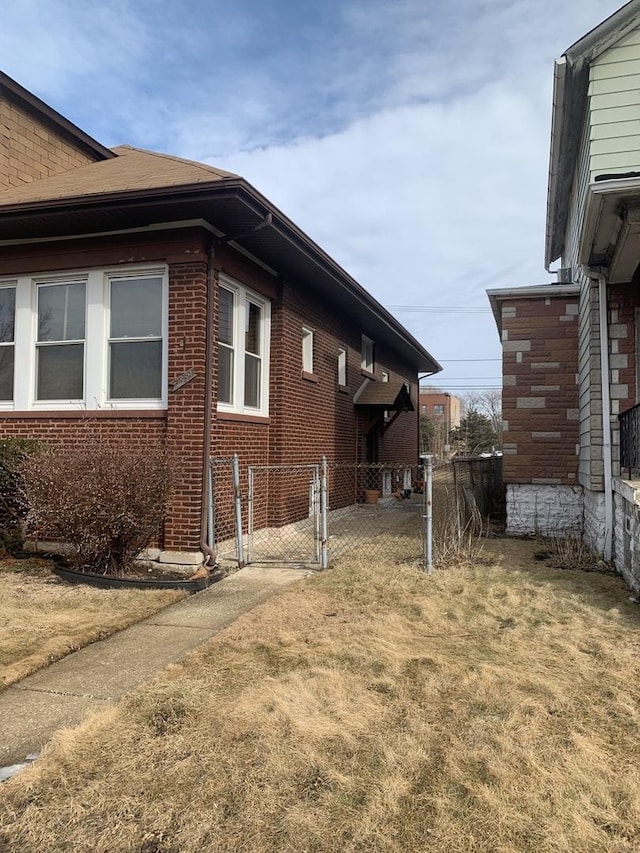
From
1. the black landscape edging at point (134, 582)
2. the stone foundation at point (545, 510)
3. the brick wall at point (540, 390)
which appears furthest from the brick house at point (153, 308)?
the stone foundation at point (545, 510)

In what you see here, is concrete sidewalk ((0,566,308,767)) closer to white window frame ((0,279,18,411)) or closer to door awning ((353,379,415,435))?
white window frame ((0,279,18,411))

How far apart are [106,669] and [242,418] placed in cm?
439

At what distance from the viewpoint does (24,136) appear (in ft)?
30.8

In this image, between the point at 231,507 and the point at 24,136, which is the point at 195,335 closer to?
the point at 231,507

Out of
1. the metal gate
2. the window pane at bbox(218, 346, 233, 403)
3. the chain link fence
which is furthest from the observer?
the metal gate

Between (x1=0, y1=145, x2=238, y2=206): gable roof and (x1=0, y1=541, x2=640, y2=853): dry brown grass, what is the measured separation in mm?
4859

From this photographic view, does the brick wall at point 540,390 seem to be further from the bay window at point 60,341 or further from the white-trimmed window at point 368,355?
the bay window at point 60,341

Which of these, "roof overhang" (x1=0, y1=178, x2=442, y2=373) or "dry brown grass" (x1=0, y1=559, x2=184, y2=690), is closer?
"dry brown grass" (x1=0, y1=559, x2=184, y2=690)

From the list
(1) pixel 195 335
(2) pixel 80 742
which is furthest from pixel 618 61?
(2) pixel 80 742

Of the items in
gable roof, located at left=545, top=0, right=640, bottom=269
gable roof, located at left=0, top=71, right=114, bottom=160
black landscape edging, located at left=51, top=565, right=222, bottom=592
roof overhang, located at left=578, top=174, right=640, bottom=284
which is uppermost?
gable roof, located at left=0, top=71, right=114, bottom=160

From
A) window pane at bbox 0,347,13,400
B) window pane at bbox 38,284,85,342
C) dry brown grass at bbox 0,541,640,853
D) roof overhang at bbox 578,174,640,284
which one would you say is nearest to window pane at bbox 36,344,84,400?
window pane at bbox 38,284,85,342

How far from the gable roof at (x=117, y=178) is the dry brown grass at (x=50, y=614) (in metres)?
4.12

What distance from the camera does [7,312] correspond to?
8.02 metres

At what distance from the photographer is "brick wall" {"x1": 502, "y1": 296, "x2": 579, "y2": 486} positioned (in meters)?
9.13
